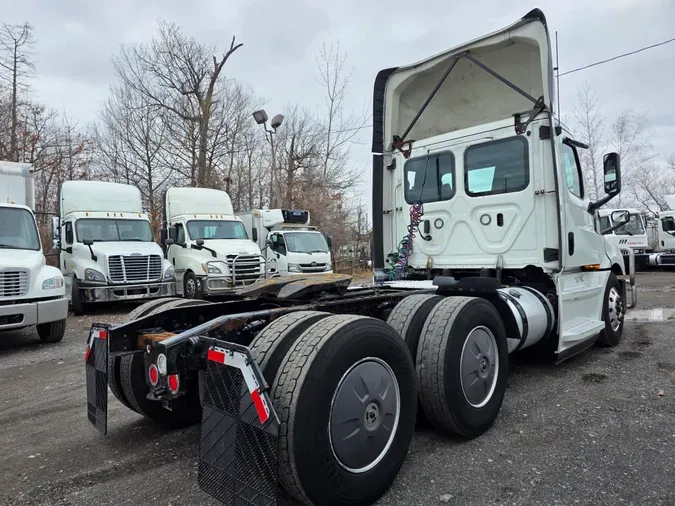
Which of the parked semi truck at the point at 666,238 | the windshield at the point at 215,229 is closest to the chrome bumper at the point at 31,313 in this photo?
the windshield at the point at 215,229

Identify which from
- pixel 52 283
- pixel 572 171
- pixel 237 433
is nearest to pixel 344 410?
pixel 237 433

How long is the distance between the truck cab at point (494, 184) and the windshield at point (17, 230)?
19.7 ft

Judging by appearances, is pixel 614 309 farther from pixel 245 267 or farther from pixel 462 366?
pixel 245 267

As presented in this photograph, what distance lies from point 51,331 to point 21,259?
1223 mm

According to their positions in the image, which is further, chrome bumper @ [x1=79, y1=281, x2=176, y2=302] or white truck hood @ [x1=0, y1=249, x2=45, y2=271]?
chrome bumper @ [x1=79, y1=281, x2=176, y2=302]

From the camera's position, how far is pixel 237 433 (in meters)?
A: 2.16

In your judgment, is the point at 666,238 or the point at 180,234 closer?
the point at 180,234

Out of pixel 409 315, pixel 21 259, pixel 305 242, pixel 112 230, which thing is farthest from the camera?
pixel 305 242

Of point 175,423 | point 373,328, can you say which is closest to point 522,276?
point 373,328

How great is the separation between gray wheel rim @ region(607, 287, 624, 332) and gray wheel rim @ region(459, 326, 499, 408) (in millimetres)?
3188

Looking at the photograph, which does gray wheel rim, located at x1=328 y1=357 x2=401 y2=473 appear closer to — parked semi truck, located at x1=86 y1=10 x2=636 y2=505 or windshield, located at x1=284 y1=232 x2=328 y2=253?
parked semi truck, located at x1=86 y1=10 x2=636 y2=505

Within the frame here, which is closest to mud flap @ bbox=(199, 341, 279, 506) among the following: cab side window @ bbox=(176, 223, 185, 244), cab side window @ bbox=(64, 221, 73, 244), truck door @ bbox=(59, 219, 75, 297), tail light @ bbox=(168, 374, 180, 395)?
tail light @ bbox=(168, 374, 180, 395)

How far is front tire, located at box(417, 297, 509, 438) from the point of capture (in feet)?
10.3

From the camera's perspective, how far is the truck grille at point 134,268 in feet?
35.1
